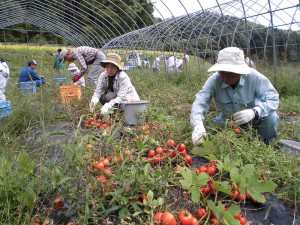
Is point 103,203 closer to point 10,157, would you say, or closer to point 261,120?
point 10,157

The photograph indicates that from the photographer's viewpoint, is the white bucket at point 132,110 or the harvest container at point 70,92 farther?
the harvest container at point 70,92

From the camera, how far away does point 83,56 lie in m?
6.52

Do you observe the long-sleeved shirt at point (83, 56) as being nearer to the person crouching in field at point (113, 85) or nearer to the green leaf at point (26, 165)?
the person crouching in field at point (113, 85)

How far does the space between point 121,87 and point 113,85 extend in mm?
200

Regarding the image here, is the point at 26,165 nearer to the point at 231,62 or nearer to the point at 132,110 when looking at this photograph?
the point at 231,62

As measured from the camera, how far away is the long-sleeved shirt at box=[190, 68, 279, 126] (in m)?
2.66

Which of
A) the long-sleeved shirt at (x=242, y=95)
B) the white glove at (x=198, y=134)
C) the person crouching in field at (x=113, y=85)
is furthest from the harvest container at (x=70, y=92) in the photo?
the white glove at (x=198, y=134)

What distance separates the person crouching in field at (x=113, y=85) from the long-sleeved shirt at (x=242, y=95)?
1348 mm

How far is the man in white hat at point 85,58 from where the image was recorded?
6.23 metres

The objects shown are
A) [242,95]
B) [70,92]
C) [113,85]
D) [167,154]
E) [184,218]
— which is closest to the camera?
[184,218]

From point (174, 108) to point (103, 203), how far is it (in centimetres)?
302

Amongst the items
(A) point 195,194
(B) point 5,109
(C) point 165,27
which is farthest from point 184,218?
(C) point 165,27

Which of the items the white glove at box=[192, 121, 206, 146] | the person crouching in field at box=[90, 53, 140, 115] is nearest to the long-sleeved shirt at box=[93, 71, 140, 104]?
the person crouching in field at box=[90, 53, 140, 115]

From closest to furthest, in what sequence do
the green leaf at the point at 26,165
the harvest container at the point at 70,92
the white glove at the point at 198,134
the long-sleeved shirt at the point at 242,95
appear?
the green leaf at the point at 26,165 < the white glove at the point at 198,134 < the long-sleeved shirt at the point at 242,95 < the harvest container at the point at 70,92
